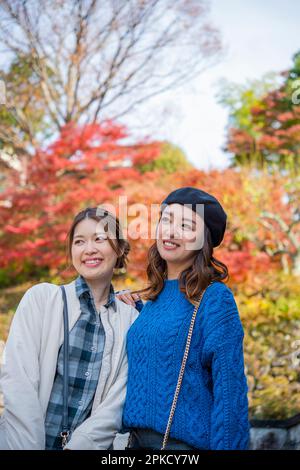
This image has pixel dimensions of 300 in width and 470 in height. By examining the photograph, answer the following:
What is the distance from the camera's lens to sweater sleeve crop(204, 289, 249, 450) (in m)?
1.56

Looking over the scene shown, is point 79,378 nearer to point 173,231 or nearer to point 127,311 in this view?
point 127,311

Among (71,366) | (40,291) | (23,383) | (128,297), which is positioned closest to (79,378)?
(71,366)

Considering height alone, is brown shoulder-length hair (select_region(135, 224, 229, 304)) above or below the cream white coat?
above

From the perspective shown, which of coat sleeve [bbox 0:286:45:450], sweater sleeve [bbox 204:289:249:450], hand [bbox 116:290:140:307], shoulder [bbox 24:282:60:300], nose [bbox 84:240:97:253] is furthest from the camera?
hand [bbox 116:290:140:307]

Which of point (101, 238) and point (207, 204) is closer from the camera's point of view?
point (207, 204)

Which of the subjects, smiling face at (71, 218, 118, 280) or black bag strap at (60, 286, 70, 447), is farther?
smiling face at (71, 218, 118, 280)

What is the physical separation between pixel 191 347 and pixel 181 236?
1.26 feet

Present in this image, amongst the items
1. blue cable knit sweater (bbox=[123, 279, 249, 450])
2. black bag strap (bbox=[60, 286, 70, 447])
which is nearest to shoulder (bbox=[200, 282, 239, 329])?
blue cable knit sweater (bbox=[123, 279, 249, 450])

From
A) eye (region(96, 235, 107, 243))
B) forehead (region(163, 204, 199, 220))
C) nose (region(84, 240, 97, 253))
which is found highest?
forehead (region(163, 204, 199, 220))

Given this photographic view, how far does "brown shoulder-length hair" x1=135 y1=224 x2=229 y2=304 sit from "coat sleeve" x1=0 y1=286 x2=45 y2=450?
42cm

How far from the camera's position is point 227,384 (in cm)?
158

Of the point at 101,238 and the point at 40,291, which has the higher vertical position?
the point at 101,238

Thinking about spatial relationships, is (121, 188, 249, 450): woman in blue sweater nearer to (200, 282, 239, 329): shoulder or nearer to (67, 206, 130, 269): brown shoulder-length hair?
(200, 282, 239, 329): shoulder

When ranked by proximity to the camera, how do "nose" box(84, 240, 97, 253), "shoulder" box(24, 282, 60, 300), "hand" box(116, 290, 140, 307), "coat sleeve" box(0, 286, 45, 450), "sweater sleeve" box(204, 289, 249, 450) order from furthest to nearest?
"hand" box(116, 290, 140, 307), "nose" box(84, 240, 97, 253), "shoulder" box(24, 282, 60, 300), "coat sleeve" box(0, 286, 45, 450), "sweater sleeve" box(204, 289, 249, 450)
